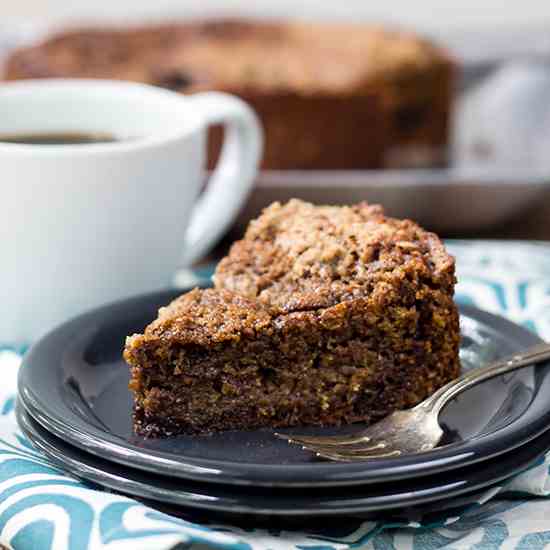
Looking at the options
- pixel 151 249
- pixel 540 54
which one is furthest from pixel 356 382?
pixel 540 54

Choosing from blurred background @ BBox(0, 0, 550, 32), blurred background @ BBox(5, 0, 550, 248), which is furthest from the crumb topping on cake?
blurred background @ BBox(0, 0, 550, 32)

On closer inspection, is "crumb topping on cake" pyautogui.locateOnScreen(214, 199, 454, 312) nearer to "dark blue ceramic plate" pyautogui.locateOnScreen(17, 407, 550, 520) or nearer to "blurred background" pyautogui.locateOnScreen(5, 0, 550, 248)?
"dark blue ceramic plate" pyautogui.locateOnScreen(17, 407, 550, 520)

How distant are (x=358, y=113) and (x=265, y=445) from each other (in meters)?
2.07

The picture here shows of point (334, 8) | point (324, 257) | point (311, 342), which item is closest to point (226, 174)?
point (324, 257)

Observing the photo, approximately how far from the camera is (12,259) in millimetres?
1993

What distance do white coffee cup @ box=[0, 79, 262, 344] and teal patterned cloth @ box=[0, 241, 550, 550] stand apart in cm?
54

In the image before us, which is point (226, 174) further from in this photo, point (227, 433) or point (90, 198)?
point (227, 433)

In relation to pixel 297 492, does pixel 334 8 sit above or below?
above

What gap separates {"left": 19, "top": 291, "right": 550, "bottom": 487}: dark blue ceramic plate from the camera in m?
1.25

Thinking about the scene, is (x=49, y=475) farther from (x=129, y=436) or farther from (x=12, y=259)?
(x=12, y=259)

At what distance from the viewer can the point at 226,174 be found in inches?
97.8

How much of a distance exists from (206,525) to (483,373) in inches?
19.1

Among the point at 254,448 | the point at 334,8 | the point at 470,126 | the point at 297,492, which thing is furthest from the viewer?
the point at 334,8

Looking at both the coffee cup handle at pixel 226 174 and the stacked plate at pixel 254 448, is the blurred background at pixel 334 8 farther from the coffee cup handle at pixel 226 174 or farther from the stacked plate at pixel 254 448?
the stacked plate at pixel 254 448
